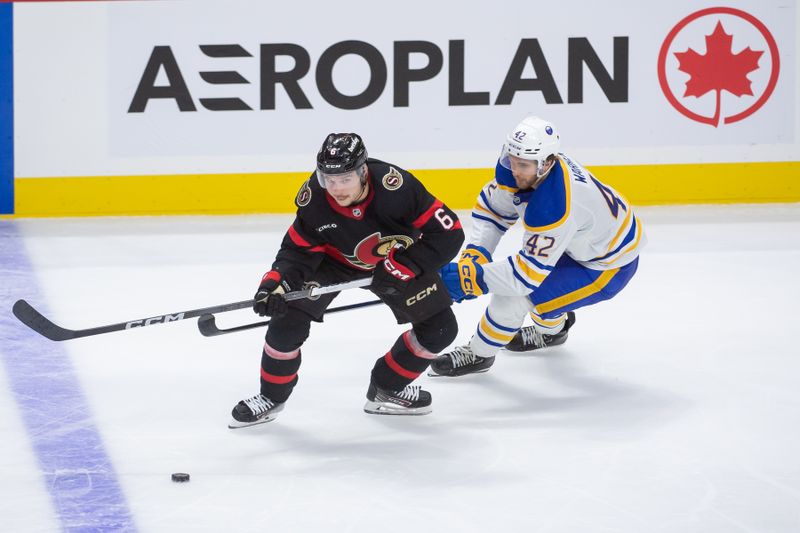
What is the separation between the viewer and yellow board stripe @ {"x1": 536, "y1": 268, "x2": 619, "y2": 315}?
12.3 ft

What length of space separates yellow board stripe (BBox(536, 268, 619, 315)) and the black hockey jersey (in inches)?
24.9

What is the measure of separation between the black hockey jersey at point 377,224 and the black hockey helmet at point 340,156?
14cm

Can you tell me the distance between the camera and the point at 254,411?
334 cm

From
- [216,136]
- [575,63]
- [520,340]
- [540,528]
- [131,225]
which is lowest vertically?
[540,528]

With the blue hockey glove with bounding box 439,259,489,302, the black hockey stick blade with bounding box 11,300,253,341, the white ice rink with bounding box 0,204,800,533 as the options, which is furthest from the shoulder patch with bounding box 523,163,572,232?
the black hockey stick blade with bounding box 11,300,253,341

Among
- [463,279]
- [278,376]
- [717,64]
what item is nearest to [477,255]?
[463,279]

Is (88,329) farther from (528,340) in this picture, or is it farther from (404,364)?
(528,340)

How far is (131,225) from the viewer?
6457mm

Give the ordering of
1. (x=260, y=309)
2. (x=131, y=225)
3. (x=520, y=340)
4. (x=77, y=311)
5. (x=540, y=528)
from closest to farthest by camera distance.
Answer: (x=540, y=528)
(x=260, y=309)
(x=520, y=340)
(x=77, y=311)
(x=131, y=225)

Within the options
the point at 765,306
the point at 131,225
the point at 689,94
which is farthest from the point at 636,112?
the point at 131,225

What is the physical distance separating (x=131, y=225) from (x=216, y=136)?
0.68 meters

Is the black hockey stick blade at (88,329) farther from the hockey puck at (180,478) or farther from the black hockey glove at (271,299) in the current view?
the hockey puck at (180,478)

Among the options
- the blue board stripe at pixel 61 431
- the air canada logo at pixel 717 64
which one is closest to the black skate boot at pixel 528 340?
the blue board stripe at pixel 61 431

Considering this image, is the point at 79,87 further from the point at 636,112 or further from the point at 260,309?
the point at 260,309
